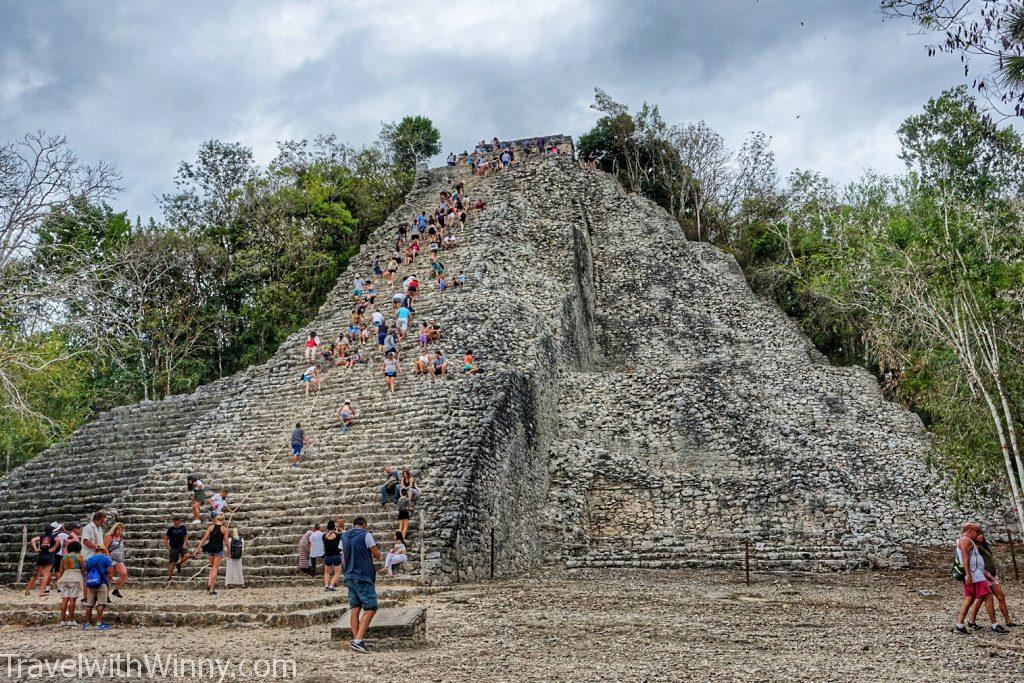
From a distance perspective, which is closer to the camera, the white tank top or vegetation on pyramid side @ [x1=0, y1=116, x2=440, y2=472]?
the white tank top

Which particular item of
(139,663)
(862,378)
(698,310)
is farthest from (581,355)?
(139,663)

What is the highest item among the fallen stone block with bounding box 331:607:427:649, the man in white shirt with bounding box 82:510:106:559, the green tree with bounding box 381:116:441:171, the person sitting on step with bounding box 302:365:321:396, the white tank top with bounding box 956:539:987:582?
the green tree with bounding box 381:116:441:171

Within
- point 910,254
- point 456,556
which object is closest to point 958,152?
point 910,254

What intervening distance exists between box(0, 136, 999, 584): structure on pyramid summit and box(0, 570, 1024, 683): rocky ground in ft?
8.26

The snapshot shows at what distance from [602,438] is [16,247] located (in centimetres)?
1214

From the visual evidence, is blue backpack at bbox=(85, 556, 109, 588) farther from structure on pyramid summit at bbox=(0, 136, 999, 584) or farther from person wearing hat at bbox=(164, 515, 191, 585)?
structure on pyramid summit at bbox=(0, 136, 999, 584)

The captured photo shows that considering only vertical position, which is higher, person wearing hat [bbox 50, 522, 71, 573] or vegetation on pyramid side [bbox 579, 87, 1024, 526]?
vegetation on pyramid side [bbox 579, 87, 1024, 526]

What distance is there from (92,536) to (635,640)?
5886 mm

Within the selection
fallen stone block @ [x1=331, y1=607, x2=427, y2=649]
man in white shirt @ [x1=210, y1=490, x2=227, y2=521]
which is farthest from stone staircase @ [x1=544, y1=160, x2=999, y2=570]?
fallen stone block @ [x1=331, y1=607, x2=427, y2=649]

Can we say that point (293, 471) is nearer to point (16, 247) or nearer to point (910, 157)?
point (16, 247)

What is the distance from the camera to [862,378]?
20.0 meters

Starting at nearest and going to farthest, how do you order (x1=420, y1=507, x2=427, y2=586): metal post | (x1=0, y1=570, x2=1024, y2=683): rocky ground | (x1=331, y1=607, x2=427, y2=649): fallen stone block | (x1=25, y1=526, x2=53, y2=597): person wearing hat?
(x1=0, y1=570, x2=1024, y2=683): rocky ground
(x1=331, y1=607, x2=427, y2=649): fallen stone block
(x1=420, y1=507, x2=427, y2=586): metal post
(x1=25, y1=526, x2=53, y2=597): person wearing hat

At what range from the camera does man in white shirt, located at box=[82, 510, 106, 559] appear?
8555 mm

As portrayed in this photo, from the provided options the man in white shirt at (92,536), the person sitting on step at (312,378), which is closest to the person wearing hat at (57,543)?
the man in white shirt at (92,536)
